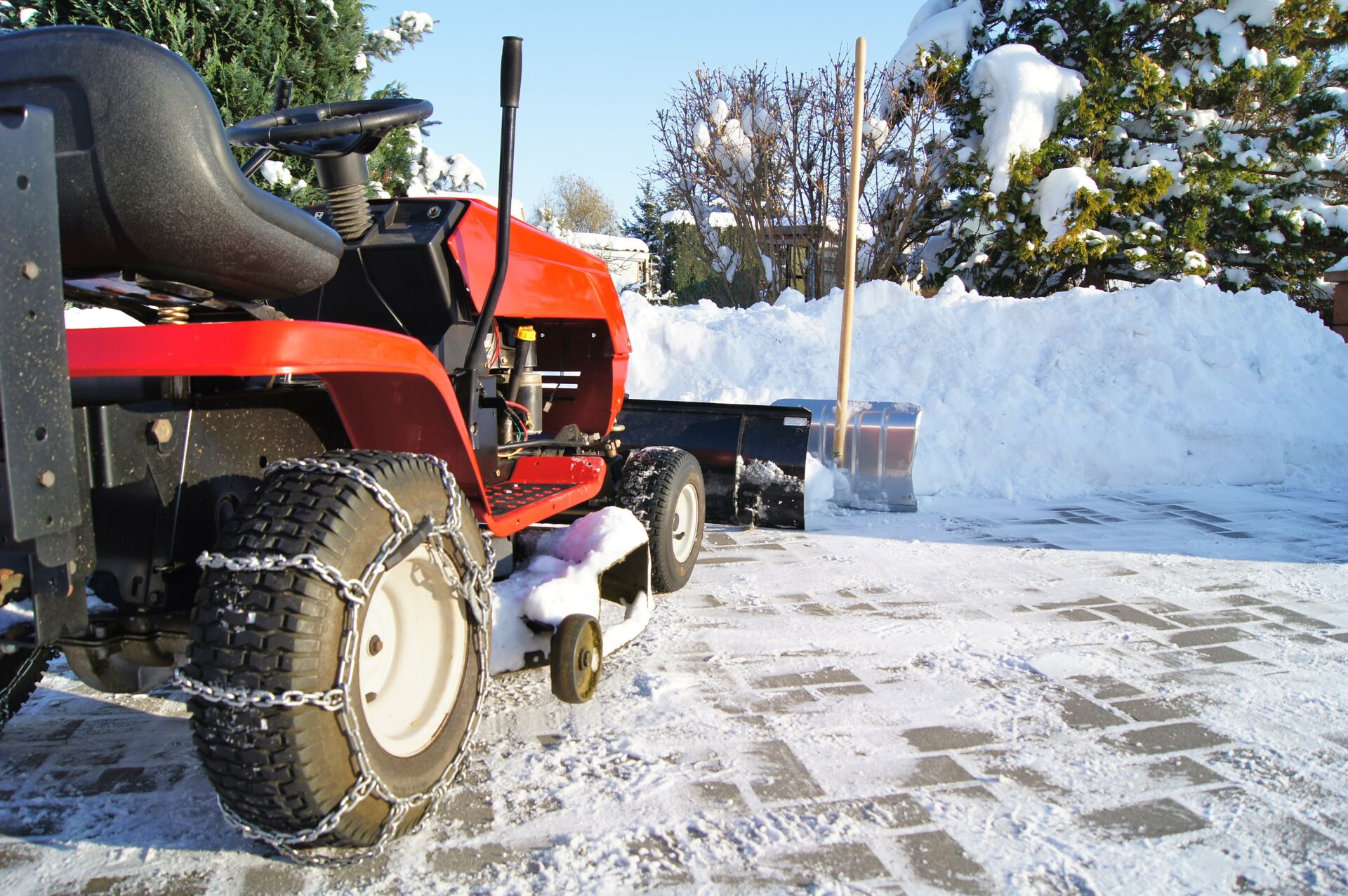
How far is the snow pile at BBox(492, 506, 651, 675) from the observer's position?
2.35m

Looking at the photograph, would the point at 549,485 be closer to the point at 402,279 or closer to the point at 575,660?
the point at 402,279

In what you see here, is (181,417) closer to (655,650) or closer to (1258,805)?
(655,650)

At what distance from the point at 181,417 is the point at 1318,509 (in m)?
6.10

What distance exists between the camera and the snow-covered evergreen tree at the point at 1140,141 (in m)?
11.6

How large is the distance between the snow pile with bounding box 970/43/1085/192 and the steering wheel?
10.6m

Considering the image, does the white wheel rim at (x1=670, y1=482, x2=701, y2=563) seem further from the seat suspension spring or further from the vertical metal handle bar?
the vertical metal handle bar

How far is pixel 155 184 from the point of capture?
1.47 metres

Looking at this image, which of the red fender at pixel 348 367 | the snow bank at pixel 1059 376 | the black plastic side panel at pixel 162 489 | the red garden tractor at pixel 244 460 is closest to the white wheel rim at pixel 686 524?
the red fender at pixel 348 367

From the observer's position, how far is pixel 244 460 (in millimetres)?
1881

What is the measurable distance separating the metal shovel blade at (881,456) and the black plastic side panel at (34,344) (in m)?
4.46

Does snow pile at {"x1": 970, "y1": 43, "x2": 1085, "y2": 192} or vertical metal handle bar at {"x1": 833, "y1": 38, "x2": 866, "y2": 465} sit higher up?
snow pile at {"x1": 970, "y1": 43, "x2": 1085, "y2": 192}

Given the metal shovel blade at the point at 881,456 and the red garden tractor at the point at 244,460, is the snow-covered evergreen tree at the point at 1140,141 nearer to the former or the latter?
the metal shovel blade at the point at 881,456

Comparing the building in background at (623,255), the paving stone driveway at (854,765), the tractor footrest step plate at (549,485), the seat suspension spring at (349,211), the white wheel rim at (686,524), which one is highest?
the building in background at (623,255)

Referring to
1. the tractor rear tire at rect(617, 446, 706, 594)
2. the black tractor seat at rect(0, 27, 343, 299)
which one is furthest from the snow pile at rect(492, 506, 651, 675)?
the black tractor seat at rect(0, 27, 343, 299)
